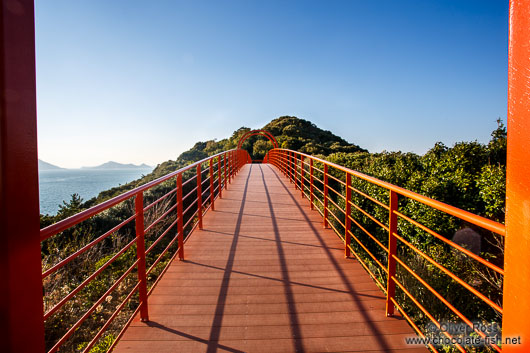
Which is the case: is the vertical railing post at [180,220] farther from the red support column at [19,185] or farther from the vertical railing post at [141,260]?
the red support column at [19,185]

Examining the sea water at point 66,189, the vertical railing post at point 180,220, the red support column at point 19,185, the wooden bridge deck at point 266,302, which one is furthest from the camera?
the sea water at point 66,189

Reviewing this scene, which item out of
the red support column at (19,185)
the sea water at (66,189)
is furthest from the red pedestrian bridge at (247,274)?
the sea water at (66,189)

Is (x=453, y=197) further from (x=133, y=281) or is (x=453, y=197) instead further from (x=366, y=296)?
(x=133, y=281)

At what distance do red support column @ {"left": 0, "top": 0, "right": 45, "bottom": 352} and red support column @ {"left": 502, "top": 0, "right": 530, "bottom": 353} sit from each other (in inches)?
62.1

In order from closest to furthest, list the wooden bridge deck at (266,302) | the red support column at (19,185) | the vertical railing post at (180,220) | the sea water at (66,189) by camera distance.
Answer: the red support column at (19,185) → the wooden bridge deck at (266,302) → the vertical railing post at (180,220) → the sea water at (66,189)

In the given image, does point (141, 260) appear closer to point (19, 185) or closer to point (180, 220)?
point (180, 220)

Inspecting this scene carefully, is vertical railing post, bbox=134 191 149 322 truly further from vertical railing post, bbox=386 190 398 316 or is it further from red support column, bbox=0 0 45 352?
vertical railing post, bbox=386 190 398 316

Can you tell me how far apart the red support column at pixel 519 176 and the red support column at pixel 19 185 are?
158cm

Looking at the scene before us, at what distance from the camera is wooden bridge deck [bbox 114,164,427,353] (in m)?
2.11

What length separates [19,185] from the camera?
3.20 feet

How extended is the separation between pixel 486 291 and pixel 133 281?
6.22 m

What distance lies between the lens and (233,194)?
8156 mm

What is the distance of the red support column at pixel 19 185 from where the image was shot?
0.92m

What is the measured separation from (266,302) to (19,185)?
2.12 meters
